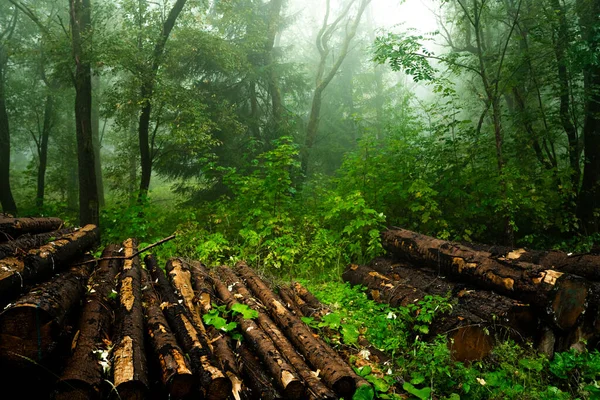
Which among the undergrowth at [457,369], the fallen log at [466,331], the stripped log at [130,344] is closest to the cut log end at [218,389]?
the stripped log at [130,344]

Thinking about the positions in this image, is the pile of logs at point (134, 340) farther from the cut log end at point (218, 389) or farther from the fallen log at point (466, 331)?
the fallen log at point (466, 331)

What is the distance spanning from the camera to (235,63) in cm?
1286

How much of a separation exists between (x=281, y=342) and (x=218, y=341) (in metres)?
0.68

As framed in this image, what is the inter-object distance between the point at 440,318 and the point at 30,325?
4341mm

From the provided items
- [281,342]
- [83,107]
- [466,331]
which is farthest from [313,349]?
[83,107]

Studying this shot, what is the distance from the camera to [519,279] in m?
4.79

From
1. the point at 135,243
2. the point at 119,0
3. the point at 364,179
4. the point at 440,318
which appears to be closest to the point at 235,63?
the point at 119,0

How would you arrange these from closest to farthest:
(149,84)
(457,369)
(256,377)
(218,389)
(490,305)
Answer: (218,389), (256,377), (457,369), (490,305), (149,84)

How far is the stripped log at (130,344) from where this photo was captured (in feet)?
8.82

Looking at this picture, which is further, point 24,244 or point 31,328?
point 24,244

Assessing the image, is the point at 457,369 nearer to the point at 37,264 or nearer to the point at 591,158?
the point at 37,264

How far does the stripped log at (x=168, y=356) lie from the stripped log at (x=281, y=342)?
104 cm

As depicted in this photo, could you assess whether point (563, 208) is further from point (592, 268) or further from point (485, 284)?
point (485, 284)

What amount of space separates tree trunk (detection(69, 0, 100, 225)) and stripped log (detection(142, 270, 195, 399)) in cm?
778
